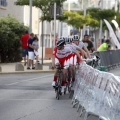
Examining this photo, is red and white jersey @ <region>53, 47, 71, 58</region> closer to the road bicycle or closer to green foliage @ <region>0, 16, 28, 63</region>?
the road bicycle

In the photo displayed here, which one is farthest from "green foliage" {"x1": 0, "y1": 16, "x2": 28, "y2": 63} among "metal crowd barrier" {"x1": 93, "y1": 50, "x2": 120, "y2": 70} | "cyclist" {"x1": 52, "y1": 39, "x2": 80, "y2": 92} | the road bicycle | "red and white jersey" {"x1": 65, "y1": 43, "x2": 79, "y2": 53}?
the road bicycle

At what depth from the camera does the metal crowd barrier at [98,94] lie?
9.70 metres

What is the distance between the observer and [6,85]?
2070cm

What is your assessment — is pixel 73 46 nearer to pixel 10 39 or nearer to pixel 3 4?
pixel 10 39

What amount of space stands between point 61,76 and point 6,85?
4562 mm

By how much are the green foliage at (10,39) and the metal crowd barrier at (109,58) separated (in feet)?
18.5

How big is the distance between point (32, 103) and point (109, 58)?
54.0 ft

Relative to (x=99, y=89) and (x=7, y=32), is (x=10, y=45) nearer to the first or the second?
(x=7, y=32)

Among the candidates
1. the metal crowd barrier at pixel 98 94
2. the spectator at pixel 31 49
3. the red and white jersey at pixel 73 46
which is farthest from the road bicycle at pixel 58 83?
the spectator at pixel 31 49

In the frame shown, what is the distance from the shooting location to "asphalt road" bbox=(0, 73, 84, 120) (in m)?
12.8

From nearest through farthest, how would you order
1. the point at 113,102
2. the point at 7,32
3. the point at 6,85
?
1. the point at 113,102
2. the point at 6,85
3. the point at 7,32

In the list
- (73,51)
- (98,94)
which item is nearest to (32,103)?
(73,51)

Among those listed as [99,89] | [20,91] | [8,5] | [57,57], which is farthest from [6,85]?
[8,5]

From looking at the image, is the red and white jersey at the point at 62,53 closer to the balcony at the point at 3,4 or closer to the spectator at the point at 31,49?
the spectator at the point at 31,49
